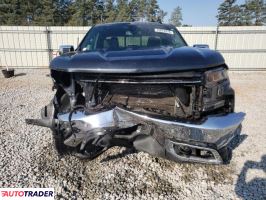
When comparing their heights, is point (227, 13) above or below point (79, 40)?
above

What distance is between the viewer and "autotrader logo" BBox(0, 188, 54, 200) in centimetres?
265

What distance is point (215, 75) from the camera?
2.57m

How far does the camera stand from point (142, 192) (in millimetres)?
2742

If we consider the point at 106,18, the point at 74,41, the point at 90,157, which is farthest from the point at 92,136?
the point at 106,18

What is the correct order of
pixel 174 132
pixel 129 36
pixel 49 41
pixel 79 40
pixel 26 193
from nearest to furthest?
1. pixel 174 132
2. pixel 26 193
3. pixel 129 36
4. pixel 79 40
5. pixel 49 41

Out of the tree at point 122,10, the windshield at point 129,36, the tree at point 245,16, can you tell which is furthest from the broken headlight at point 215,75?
the tree at point 245,16

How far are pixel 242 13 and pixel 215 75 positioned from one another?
49.5 m

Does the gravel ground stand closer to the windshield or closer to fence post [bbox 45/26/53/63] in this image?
the windshield

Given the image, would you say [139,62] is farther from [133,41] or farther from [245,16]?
[245,16]

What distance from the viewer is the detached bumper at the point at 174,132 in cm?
226

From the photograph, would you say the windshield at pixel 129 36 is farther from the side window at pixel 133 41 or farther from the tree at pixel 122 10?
the tree at pixel 122 10

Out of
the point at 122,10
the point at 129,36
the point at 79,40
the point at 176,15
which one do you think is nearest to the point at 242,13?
the point at 122,10

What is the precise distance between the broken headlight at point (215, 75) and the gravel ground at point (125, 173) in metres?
1.24

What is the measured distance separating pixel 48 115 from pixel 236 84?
875cm
